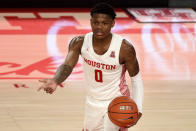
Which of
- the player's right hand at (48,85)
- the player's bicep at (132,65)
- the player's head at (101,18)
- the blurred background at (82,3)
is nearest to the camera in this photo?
the player's right hand at (48,85)

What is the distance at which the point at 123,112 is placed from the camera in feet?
14.3

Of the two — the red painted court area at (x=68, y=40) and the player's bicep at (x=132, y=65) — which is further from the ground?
the player's bicep at (x=132, y=65)

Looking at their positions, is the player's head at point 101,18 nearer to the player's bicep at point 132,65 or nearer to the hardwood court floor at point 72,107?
the player's bicep at point 132,65

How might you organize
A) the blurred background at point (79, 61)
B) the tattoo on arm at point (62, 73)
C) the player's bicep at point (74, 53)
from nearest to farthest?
the tattoo on arm at point (62, 73) → the player's bicep at point (74, 53) → the blurred background at point (79, 61)

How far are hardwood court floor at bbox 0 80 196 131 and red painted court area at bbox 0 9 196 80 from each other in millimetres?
535

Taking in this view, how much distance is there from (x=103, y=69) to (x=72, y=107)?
9.17ft

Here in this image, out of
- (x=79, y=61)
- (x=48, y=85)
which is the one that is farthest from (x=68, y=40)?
(x=48, y=85)

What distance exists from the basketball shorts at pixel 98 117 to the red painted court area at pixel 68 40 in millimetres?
3985

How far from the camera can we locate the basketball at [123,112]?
4.36 m

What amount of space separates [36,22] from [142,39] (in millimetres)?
2685

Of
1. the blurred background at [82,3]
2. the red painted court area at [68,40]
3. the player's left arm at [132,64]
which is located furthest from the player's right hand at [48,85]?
the blurred background at [82,3]

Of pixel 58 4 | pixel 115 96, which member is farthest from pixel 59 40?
pixel 115 96

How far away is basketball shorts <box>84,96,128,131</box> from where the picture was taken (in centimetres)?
455

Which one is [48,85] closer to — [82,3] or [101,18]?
[101,18]
